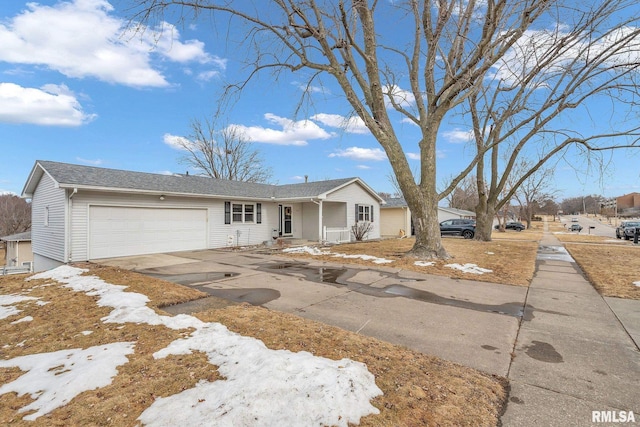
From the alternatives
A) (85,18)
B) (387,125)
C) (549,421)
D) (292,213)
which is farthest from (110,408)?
(292,213)

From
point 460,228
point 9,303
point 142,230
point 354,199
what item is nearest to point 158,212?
point 142,230

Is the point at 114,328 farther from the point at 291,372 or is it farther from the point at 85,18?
the point at 85,18

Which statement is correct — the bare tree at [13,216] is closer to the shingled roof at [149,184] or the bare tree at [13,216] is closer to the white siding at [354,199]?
the shingled roof at [149,184]

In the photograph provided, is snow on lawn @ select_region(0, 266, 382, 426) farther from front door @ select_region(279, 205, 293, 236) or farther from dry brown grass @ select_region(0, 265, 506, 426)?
front door @ select_region(279, 205, 293, 236)

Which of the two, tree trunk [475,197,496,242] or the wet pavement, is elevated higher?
tree trunk [475,197,496,242]

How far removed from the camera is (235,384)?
2525 mm

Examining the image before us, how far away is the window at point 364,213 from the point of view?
61.8 ft

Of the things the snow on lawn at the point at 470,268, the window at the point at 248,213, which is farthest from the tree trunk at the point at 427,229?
the window at the point at 248,213

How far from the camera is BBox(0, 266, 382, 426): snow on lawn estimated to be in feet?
7.01

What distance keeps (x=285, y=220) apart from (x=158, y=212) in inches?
281

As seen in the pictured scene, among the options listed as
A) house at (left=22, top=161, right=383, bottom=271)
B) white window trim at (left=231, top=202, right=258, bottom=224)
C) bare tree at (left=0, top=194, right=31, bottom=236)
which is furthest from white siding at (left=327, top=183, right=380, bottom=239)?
bare tree at (left=0, top=194, right=31, bottom=236)

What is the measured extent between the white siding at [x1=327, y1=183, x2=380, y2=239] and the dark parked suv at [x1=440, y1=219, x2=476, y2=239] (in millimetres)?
7417

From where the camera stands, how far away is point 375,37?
34.1ft

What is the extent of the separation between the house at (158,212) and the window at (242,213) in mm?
50
